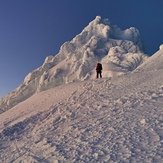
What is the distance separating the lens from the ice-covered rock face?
64000mm

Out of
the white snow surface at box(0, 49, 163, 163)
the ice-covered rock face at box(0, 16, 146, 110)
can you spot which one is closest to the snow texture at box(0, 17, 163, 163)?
the white snow surface at box(0, 49, 163, 163)

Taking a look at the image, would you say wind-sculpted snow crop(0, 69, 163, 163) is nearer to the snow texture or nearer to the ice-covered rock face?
the snow texture

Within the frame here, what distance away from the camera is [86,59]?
70562 mm

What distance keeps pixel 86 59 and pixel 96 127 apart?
57970 millimetres

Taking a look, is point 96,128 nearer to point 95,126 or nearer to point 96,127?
point 96,127

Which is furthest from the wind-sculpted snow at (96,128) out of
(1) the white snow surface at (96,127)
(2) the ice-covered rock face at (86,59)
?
(2) the ice-covered rock face at (86,59)

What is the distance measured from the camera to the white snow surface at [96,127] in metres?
10.5

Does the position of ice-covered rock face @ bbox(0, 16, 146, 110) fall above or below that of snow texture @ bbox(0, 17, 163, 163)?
above

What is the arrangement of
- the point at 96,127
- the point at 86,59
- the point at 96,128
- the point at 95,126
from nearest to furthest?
the point at 96,128
the point at 96,127
the point at 95,126
the point at 86,59

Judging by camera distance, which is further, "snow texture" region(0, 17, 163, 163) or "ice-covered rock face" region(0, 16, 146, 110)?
"ice-covered rock face" region(0, 16, 146, 110)

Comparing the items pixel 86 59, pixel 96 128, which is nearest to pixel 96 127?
pixel 96 128

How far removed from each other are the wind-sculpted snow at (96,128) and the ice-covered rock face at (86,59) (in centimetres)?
3034

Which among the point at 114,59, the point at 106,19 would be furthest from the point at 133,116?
the point at 106,19

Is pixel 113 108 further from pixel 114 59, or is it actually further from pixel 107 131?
pixel 114 59
